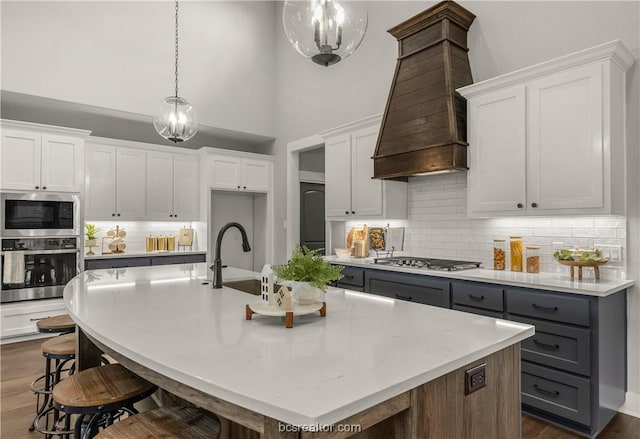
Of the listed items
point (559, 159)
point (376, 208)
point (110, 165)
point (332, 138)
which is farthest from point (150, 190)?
point (559, 159)

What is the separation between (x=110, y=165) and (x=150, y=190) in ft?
1.98

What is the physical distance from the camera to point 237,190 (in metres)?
6.23

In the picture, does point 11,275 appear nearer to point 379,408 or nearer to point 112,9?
point 112,9

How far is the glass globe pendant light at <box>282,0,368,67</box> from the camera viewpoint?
1817 millimetres

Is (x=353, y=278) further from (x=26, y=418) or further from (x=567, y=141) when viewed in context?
(x=26, y=418)

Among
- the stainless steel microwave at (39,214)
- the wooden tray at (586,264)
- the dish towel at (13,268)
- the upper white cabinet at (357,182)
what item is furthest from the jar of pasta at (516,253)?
the dish towel at (13,268)

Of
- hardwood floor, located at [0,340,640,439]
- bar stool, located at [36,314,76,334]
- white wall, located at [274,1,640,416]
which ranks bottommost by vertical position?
hardwood floor, located at [0,340,640,439]

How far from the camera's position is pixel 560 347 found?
8.18 feet

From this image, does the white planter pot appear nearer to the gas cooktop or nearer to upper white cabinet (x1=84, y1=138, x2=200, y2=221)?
the gas cooktop

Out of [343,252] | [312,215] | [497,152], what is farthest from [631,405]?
[312,215]

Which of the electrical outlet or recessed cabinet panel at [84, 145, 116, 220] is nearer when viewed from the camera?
the electrical outlet

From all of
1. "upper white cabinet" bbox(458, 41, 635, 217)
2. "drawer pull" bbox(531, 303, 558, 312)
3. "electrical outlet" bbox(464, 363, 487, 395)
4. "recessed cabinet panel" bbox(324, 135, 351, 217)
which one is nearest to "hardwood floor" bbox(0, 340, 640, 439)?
"drawer pull" bbox(531, 303, 558, 312)

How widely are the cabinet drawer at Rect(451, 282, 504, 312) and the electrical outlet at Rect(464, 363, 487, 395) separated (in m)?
1.65

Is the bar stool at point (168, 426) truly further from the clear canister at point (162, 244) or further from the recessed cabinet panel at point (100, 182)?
the clear canister at point (162, 244)
